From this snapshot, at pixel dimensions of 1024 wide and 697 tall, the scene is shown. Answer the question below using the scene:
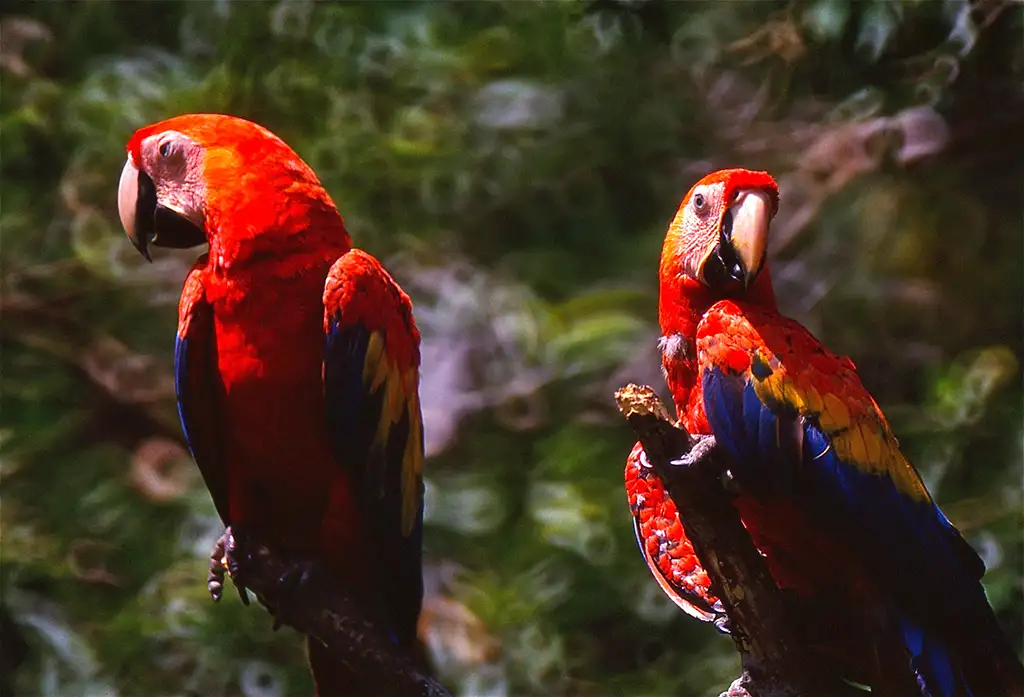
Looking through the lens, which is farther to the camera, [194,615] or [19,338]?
[19,338]

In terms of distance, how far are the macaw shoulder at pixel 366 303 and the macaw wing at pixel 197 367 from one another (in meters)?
0.14

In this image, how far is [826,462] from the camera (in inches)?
36.7

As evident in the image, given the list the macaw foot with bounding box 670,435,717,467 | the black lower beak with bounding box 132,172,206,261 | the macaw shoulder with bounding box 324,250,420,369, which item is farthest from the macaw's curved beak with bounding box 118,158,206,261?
the macaw foot with bounding box 670,435,717,467

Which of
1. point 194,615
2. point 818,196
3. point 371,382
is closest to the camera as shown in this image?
point 371,382

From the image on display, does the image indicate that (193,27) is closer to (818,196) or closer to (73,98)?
(73,98)

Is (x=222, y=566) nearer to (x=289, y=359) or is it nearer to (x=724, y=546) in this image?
(x=289, y=359)

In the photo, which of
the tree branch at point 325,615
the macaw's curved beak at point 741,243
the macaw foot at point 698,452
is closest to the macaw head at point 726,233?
the macaw's curved beak at point 741,243

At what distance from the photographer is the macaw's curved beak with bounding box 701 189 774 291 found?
0.95 m

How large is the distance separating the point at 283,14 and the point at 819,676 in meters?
1.49

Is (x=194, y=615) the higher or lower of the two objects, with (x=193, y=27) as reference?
lower

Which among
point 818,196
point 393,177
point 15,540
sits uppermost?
point 393,177

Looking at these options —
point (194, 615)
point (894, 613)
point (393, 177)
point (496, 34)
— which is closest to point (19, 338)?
point (194, 615)

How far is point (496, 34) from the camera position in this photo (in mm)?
1909

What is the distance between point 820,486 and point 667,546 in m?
0.20
